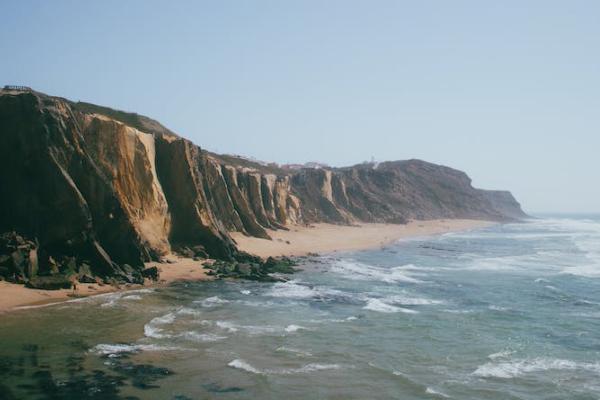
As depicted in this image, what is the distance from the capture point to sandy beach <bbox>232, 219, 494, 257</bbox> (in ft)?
165

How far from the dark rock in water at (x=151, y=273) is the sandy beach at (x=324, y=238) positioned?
15840 mm

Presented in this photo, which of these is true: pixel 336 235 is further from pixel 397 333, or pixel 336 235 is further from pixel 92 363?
pixel 92 363

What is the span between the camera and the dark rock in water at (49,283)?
24934mm

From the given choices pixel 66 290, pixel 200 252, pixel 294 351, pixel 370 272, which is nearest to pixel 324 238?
pixel 370 272

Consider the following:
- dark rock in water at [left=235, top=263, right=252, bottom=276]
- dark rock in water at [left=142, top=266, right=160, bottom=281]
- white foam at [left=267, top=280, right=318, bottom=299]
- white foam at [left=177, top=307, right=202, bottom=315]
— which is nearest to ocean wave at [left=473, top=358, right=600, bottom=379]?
white foam at [left=177, top=307, right=202, bottom=315]

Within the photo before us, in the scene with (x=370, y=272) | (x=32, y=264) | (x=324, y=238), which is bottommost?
(x=370, y=272)

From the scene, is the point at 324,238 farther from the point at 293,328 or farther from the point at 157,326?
the point at 157,326

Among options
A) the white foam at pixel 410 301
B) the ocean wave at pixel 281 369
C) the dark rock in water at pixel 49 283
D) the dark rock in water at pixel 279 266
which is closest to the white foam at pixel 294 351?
the ocean wave at pixel 281 369

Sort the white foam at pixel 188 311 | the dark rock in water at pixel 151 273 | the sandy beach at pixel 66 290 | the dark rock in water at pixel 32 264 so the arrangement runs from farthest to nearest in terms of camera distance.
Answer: the dark rock in water at pixel 151 273 < the dark rock in water at pixel 32 264 < the white foam at pixel 188 311 < the sandy beach at pixel 66 290

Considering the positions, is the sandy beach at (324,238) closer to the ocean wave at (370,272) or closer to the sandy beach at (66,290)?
the ocean wave at (370,272)

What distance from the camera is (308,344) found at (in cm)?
2014

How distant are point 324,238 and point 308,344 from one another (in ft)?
156

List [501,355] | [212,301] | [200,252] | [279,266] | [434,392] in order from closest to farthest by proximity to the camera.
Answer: [434,392], [501,355], [212,301], [200,252], [279,266]

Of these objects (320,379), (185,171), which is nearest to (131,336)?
(320,379)
